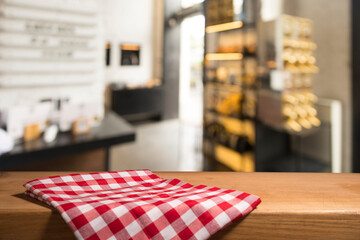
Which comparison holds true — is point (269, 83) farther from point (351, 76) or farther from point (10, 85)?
point (10, 85)

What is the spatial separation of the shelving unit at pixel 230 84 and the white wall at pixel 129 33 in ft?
5.69

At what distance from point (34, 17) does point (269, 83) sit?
2.40 meters

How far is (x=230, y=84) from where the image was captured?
13.0ft

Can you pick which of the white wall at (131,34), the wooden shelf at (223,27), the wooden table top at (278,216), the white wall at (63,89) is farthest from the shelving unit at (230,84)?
the wooden table top at (278,216)

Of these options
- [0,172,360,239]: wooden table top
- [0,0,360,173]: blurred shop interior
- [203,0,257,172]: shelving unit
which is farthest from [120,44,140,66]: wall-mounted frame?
[0,172,360,239]: wooden table top

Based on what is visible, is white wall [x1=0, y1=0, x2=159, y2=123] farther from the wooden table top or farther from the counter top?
the wooden table top

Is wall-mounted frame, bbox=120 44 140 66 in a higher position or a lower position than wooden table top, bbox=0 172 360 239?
higher

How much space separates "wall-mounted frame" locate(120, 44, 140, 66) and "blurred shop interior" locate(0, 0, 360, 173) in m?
0.02

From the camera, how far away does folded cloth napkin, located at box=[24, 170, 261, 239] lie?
48cm

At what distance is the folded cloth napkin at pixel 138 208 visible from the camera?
19.0 inches

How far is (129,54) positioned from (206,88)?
6.54 feet

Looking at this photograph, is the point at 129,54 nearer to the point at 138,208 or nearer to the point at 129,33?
the point at 129,33

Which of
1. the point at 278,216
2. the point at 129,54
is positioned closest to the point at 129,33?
the point at 129,54

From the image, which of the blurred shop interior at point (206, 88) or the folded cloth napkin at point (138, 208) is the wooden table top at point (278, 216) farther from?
the blurred shop interior at point (206, 88)
